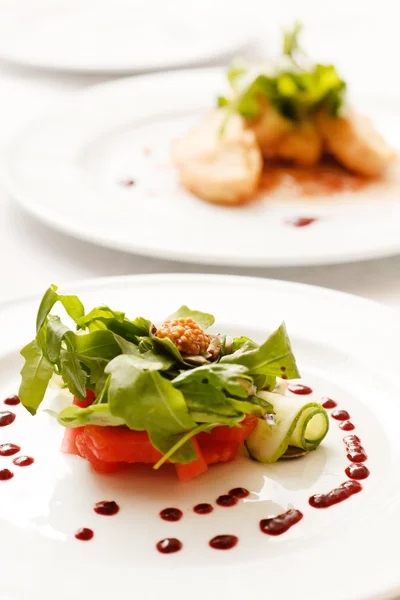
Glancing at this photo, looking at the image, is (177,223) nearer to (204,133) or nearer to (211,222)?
(211,222)

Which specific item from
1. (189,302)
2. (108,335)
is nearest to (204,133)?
(189,302)

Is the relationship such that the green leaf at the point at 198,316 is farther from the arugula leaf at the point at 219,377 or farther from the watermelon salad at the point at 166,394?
the arugula leaf at the point at 219,377

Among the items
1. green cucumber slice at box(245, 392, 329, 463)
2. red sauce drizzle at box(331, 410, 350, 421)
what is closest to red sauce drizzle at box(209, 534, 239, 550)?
green cucumber slice at box(245, 392, 329, 463)

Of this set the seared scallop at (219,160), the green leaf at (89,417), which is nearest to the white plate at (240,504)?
the green leaf at (89,417)

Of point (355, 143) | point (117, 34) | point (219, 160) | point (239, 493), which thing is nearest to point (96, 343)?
point (239, 493)

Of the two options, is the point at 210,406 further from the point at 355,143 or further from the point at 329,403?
the point at 355,143

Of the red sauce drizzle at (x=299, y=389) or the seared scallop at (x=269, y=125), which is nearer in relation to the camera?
the red sauce drizzle at (x=299, y=389)

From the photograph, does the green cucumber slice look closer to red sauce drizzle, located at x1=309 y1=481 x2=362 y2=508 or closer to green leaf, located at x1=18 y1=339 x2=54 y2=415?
red sauce drizzle, located at x1=309 y1=481 x2=362 y2=508
